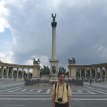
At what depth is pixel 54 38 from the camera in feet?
286

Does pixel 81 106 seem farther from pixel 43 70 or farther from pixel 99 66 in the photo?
pixel 43 70

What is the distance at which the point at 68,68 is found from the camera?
416 feet

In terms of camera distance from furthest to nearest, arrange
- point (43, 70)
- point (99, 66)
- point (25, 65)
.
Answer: point (43, 70) < point (25, 65) < point (99, 66)

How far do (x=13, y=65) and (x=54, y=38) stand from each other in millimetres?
40216

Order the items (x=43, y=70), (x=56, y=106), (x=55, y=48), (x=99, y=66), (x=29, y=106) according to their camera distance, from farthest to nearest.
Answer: (x=43, y=70) < (x=99, y=66) < (x=55, y=48) < (x=29, y=106) < (x=56, y=106)

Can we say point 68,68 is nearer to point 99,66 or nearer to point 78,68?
point 78,68

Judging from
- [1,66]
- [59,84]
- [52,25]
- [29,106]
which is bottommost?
[29,106]

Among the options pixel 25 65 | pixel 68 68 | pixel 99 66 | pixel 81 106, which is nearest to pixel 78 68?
pixel 68 68

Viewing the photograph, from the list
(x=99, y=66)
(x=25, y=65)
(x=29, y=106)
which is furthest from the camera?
(x=25, y=65)

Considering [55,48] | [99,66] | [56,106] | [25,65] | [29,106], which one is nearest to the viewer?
[56,106]

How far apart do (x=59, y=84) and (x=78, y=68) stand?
398ft

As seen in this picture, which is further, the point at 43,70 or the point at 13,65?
the point at 43,70

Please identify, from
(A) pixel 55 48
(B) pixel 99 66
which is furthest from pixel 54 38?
(B) pixel 99 66

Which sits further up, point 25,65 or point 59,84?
point 25,65
